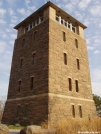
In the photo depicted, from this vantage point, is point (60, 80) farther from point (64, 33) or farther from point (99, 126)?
point (99, 126)

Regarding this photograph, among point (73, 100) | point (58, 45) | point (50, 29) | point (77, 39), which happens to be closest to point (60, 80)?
point (73, 100)

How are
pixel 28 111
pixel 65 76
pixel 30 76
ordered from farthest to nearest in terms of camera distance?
1. pixel 30 76
2. pixel 65 76
3. pixel 28 111

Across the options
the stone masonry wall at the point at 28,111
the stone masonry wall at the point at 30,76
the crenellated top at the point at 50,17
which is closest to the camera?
the stone masonry wall at the point at 28,111

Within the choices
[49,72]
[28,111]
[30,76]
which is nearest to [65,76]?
[49,72]

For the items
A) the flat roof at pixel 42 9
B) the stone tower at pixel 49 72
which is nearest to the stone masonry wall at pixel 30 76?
the stone tower at pixel 49 72

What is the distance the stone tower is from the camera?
693 inches

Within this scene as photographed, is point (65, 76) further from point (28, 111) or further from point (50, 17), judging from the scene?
point (50, 17)

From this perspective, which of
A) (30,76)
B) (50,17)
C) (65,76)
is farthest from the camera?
(50,17)

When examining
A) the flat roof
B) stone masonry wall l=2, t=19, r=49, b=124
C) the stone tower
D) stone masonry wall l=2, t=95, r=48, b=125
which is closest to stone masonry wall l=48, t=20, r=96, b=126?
the stone tower

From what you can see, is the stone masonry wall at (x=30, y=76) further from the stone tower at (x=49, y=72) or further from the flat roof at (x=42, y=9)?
the flat roof at (x=42, y=9)

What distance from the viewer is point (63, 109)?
17.8m

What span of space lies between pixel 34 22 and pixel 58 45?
6886 millimetres

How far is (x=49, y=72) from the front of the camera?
1789 cm

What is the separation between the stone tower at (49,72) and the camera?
1761 cm
